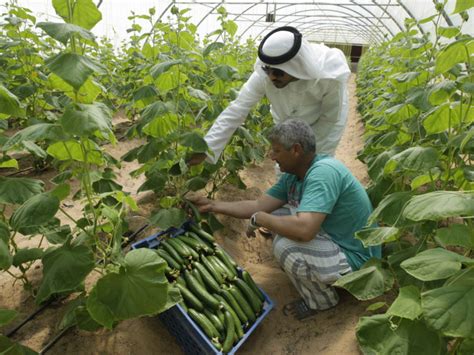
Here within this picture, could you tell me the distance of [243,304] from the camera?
2.81m

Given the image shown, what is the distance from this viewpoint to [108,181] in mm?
3137

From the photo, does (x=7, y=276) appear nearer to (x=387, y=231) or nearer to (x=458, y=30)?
(x=387, y=231)

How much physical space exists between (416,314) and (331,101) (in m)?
2.92

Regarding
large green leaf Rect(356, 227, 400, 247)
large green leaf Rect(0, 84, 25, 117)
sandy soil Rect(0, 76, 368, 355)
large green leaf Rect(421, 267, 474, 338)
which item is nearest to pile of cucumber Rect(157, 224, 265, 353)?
sandy soil Rect(0, 76, 368, 355)

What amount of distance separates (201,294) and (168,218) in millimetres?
700

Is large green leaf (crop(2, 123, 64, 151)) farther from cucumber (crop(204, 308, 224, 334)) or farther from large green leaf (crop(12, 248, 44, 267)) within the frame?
cucumber (crop(204, 308, 224, 334))

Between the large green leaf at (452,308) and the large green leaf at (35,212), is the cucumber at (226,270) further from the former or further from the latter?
the large green leaf at (452,308)

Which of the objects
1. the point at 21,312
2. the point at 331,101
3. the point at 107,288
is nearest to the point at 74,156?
the point at 107,288

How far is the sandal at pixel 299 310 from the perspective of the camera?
315cm

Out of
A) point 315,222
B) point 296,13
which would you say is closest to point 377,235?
point 315,222

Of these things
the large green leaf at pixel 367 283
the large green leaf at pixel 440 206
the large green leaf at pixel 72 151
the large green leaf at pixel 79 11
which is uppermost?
the large green leaf at pixel 79 11

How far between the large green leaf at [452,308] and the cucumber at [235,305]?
1.69m

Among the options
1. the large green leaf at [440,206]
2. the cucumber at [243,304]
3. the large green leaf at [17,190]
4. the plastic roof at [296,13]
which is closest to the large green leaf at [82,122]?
the large green leaf at [17,190]

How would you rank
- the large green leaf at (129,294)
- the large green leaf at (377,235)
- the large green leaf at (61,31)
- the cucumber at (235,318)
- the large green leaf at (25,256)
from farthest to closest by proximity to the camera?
the cucumber at (235,318)
the large green leaf at (25,256)
the large green leaf at (377,235)
the large green leaf at (129,294)
the large green leaf at (61,31)
